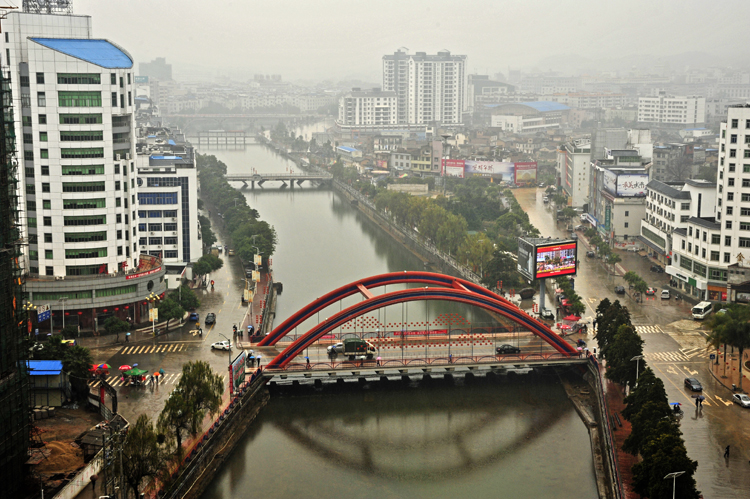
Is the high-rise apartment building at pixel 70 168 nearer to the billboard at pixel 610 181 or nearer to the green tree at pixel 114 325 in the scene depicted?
the green tree at pixel 114 325

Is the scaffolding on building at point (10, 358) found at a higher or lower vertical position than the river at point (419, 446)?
higher

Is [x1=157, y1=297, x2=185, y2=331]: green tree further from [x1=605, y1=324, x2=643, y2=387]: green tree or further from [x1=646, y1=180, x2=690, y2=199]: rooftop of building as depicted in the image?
[x1=646, y1=180, x2=690, y2=199]: rooftop of building

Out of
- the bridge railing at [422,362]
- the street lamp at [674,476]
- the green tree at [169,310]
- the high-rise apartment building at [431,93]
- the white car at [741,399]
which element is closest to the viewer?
the street lamp at [674,476]

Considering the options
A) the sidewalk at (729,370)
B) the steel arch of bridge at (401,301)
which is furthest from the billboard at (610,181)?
the steel arch of bridge at (401,301)

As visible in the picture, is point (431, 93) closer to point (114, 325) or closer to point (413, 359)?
point (114, 325)

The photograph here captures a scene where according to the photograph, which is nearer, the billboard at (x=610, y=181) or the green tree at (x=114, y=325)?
the green tree at (x=114, y=325)

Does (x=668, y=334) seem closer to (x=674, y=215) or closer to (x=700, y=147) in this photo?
(x=674, y=215)

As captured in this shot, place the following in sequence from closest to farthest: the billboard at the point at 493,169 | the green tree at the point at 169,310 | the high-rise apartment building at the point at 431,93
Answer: the green tree at the point at 169,310
the billboard at the point at 493,169
the high-rise apartment building at the point at 431,93
